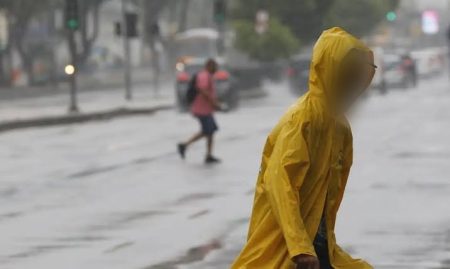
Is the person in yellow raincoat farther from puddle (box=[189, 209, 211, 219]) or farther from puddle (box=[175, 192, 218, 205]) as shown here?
puddle (box=[175, 192, 218, 205])

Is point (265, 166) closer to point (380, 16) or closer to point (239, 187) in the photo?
point (239, 187)

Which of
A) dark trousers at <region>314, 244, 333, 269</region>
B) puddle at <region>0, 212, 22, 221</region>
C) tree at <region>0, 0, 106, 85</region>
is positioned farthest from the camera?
tree at <region>0, 0, 106, 85</region>

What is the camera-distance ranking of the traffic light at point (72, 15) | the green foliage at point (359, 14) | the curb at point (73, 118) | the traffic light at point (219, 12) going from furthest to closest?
1. the green foliage at point (359, 14)
2. the traffic light at point (219, 12)
3. the traffic light at point (72, 15)
4. the curb at point (73, 118)

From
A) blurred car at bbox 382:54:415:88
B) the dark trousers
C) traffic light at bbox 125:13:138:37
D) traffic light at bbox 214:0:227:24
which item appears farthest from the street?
blurred car at bbox 382:54:415:88

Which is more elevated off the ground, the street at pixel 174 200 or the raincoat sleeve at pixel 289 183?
the raincoat sleeve at pixel 289 183

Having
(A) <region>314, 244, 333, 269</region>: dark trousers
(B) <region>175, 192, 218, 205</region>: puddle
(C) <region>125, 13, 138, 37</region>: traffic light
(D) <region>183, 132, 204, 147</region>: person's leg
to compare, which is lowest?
(C) <region>125, 13, 138, 37</region>: traffic light

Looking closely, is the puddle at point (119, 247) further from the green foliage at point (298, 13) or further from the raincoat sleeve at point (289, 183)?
the green foliage at point (298, 13)

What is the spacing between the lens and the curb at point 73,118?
34.1 metres

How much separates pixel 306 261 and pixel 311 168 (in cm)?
39

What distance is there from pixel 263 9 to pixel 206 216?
51209 mm

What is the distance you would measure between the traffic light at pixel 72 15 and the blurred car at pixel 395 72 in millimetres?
23695

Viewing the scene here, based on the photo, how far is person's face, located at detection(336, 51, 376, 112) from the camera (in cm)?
550

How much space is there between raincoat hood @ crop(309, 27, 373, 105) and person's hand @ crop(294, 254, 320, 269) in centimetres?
60

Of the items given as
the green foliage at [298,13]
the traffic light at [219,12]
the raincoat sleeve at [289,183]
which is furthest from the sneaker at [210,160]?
the green foliage at [298,13]
